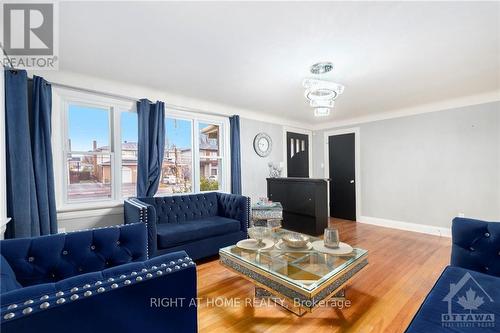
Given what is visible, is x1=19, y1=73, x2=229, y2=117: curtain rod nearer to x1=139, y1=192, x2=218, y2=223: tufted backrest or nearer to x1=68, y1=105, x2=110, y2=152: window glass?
x1=68, y1=105, x2=110, y2=152: window glass

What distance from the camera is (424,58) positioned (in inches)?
95.7

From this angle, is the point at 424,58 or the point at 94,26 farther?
the point at 424,58

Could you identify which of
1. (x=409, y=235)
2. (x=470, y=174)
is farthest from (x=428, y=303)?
(x=470, y=174)

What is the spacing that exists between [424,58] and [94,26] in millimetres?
3145

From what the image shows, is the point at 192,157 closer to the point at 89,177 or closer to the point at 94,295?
the point at 89,177

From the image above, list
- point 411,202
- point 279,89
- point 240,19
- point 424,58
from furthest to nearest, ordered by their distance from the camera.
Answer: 1. point 411,202
2. point 279,89
3. point 424,58
4. point 240,19

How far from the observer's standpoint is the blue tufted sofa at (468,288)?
3.89 ft

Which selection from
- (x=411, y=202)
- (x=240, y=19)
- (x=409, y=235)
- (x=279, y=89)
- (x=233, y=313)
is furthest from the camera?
(x=411, y=202)

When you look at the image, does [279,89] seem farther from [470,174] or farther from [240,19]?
[470,174]

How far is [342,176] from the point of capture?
5.52m

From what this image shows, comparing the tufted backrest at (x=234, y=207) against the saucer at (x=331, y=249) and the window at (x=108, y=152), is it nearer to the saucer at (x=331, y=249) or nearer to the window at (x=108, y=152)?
the window at (x=108, y=152)

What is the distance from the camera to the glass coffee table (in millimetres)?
1584

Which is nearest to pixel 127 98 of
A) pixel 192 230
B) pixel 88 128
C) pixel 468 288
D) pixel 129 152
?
pixel 88 128

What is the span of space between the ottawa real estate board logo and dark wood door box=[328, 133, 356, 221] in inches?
207
